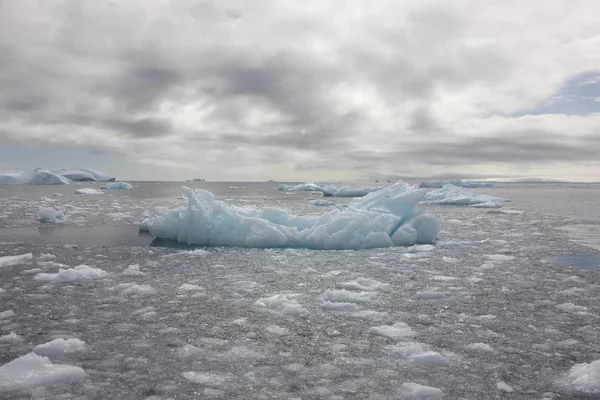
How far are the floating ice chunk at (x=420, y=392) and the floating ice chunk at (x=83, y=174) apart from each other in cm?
10540

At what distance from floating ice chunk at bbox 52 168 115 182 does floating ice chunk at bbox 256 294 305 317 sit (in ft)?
337

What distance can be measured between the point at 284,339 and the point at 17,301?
3.82 m

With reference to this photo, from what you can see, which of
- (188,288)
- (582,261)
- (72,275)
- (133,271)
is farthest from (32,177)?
(582,261)

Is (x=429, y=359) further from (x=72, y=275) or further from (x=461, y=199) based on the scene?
(x=461, y=199)

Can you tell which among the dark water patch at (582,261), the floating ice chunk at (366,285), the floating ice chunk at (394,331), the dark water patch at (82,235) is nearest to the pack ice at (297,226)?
the dark water patch at (82,235)

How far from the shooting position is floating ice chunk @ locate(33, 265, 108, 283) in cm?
684

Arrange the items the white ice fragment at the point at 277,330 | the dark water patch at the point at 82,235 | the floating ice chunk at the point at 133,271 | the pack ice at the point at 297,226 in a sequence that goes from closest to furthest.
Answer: the white ice fragment at the point at 277,330
the floating ice chunk at the point at 133,271
the pack ice at the point at 297,226
the dark water patch at the point at 82,235

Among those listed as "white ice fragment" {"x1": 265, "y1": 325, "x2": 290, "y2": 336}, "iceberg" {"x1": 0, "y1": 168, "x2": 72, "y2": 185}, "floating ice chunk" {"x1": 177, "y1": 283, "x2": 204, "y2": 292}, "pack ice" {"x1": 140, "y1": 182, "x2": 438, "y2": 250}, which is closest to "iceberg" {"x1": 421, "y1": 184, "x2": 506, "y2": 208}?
"pack ice" {"x1": 140, "y1": 182, "x2": 438, "y2": 250}

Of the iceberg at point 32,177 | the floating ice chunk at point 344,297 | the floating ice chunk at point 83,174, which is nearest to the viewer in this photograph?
the floating ice chunk at point 344,297

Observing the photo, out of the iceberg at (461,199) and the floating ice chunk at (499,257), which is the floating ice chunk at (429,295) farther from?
the iceberg at (461,199)

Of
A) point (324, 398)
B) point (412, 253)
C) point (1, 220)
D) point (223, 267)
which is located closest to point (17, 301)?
point (223, 267)

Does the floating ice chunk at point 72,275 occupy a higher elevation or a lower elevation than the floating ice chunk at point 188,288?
higher

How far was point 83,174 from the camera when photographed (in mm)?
97562

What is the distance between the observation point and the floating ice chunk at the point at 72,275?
6844 mm
